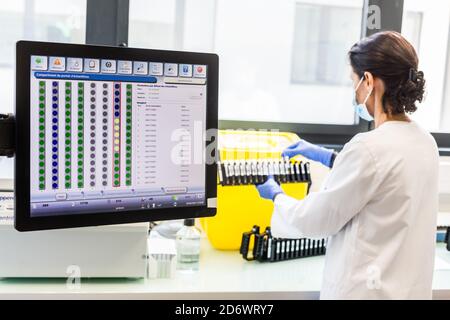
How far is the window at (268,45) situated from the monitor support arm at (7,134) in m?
1.01

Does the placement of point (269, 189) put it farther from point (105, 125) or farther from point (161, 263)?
point (105, 125)

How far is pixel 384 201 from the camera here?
1266mm

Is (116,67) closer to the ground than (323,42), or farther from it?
closer to the ground

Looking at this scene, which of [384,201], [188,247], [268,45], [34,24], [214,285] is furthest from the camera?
[268,45]

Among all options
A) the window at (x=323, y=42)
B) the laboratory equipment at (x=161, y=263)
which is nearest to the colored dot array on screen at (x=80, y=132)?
the laboratory equipment at (x=161, y=263)

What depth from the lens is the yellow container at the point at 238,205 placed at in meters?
1.64

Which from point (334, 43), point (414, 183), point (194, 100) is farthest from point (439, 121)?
point (194, 100)

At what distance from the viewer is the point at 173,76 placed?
1.16 metres

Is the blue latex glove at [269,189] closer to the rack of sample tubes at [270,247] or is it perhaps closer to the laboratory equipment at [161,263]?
the rack of sample tubes at [270,247]

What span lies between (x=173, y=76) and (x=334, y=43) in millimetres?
1242

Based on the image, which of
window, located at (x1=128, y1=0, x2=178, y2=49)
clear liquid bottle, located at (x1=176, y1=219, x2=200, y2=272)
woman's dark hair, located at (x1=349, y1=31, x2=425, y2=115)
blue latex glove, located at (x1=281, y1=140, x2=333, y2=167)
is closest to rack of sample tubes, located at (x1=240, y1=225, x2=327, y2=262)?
clear liquid bottle, located at (x1=176, y1=219, x2=200, y2=272)

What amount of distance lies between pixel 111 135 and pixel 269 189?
1.84 feet

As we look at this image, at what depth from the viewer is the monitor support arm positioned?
3.40ft

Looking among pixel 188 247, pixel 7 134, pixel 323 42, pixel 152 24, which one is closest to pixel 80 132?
pixel 7 134
